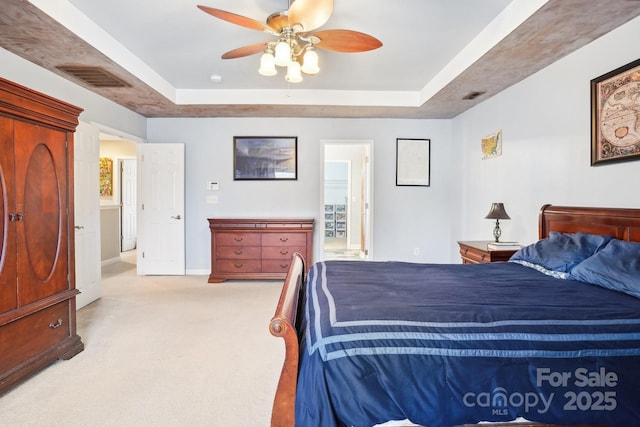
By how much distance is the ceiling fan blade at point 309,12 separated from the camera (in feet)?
6.59

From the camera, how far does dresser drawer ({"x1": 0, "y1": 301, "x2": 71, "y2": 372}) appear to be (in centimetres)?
211

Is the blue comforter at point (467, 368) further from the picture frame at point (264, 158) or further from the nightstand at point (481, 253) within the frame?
the picture frame at point (264, 158)

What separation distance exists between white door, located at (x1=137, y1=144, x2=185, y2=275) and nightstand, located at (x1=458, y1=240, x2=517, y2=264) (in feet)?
13.0

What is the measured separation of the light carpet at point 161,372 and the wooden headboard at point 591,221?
8.29 ft

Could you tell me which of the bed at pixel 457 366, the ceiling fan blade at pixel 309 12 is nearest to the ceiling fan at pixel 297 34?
the ceiling fan blade at pixel 309 12

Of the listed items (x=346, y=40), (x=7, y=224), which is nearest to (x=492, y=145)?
(x=346, y=40)

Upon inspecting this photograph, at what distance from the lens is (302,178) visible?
545 cm

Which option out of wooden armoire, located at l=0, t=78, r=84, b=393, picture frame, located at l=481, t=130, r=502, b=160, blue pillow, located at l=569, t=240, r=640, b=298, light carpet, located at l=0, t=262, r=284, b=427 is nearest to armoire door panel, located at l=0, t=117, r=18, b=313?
wooden armoire, located at l=0, t=78, r=84, b=393

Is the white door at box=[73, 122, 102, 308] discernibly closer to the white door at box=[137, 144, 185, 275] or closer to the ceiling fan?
the white door at box=[137, 144, 185, 275]

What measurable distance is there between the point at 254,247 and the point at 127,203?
4.44 m

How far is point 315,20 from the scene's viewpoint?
216 centimetres

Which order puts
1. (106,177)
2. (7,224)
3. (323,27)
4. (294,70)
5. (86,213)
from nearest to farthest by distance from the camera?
1. (7,224)
2. (294,70)
3. (323,27)
4. (86,213)
5. (106,177)

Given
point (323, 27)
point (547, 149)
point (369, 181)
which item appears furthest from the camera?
point (369, 181)

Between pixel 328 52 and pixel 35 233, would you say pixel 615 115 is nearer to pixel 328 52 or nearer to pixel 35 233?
pixel 328 52
